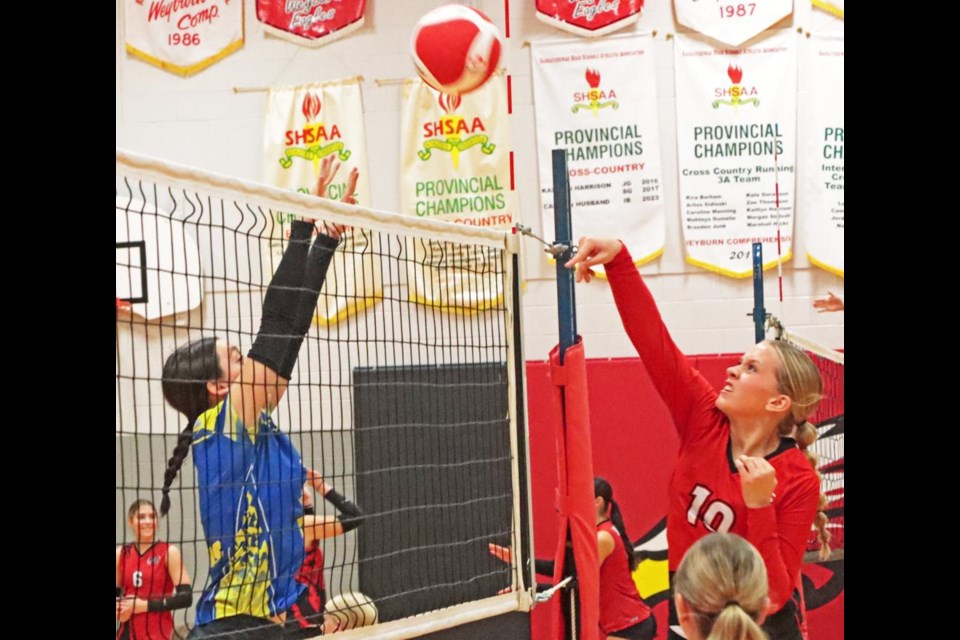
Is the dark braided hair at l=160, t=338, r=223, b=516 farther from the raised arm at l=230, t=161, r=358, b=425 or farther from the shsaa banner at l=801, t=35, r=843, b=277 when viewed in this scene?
the shsaa banner at l=801, t=35, r=843, b=277

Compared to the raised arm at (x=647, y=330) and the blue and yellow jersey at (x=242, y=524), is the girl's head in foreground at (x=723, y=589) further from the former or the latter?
the blue and yellow jersey at (x=242, y=524)

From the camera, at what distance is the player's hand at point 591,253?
346cm

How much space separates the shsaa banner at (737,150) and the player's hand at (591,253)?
3562mm

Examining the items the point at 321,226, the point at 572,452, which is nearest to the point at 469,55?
the point at 321,226

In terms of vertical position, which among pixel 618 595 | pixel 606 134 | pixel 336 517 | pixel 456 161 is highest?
pixel 606 134

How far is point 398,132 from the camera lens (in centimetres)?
728

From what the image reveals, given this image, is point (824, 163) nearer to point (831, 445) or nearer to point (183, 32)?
point (831, 445)

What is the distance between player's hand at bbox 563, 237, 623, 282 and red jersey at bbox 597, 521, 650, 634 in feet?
5.39

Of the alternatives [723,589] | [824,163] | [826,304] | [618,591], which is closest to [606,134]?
[824,163]

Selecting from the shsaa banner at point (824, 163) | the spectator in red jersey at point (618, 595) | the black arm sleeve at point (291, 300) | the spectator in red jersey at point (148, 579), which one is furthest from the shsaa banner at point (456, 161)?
the black arm sleeve at point (291, 300)

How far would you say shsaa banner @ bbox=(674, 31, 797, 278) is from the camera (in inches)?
271

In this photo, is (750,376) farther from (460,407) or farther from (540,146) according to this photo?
(540,146)

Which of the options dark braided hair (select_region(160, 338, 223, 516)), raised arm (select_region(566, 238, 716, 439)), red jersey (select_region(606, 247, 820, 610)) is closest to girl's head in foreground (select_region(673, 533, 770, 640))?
red jersey (select_region(606, 247, 820, 610))

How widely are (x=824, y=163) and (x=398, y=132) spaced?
2.94 meters
